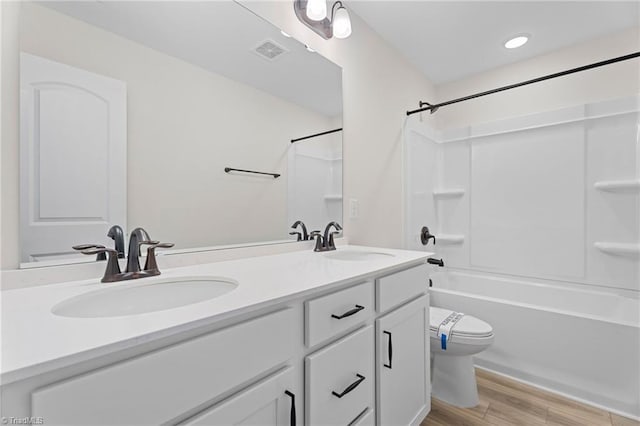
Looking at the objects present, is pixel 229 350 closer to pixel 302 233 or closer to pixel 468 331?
pixel 302 233

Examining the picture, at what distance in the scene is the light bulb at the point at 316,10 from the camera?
1.46m

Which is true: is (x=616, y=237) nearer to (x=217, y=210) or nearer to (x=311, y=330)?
(x=311, y=330)

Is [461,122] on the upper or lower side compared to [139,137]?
upper

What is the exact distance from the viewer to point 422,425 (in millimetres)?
1534

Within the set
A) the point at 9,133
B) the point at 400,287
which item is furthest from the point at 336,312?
the point at 9,133

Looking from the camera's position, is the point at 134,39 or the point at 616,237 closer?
the point at 134,39

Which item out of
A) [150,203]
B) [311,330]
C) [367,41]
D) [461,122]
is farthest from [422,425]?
[461,122]

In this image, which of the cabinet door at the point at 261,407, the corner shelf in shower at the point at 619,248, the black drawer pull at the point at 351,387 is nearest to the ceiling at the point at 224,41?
the cabinet door at the point at 261,407

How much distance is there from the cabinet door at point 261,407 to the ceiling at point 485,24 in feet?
6.74

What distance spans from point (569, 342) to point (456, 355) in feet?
2.22

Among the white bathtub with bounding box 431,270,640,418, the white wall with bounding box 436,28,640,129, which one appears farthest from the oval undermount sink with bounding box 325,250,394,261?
the white wall with bounding box 436,28,640,129

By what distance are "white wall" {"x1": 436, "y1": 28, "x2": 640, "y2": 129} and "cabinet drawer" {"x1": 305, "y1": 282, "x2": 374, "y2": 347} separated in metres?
2.41

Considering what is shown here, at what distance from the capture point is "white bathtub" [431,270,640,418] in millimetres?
1588

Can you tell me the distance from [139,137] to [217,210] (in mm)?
390
